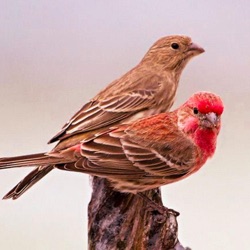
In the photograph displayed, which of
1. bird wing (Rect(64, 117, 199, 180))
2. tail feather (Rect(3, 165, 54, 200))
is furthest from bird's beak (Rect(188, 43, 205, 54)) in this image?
tail feather (Rect(3, 165, 54, 200))

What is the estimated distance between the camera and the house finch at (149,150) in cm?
436

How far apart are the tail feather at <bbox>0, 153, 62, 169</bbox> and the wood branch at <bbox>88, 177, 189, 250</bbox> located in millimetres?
345

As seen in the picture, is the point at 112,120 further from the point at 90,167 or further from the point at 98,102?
the point at 90,167

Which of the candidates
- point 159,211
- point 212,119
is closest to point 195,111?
point 212,119

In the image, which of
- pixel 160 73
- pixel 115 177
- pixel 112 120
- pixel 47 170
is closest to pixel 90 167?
pixel 115 177

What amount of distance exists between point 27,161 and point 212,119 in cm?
105

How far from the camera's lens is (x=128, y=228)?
13.3 ft

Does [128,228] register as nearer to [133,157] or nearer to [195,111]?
[133,157]

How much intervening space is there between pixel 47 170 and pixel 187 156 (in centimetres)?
84

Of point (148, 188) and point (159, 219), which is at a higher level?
point (148, 188)

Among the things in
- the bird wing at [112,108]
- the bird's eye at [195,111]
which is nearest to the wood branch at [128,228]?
the bird's eye at [195,111]

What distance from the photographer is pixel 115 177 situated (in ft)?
14.5

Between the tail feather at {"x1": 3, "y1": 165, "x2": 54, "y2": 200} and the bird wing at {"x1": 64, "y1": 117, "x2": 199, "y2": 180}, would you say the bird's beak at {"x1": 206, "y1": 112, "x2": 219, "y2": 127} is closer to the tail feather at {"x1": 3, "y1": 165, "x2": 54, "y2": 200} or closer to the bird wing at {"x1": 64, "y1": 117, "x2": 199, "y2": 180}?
the bird wing at {"x1": 64, "y1": 117, "x2": 199, "y2": 180}

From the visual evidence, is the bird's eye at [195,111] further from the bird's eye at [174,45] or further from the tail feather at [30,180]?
the bird's eye at [174,45]
